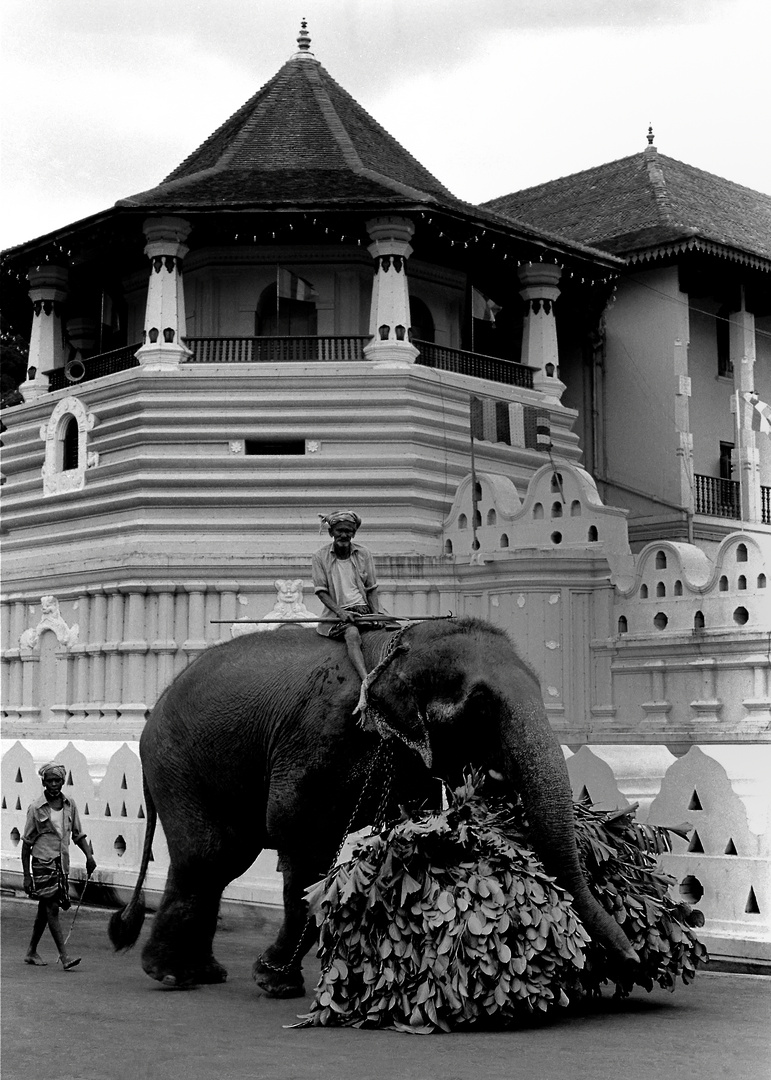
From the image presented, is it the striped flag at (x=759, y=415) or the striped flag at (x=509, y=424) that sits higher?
the striped flag at (x=759, y=415)

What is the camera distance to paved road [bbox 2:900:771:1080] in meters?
6.91

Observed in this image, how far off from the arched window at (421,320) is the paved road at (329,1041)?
1574 centimetres

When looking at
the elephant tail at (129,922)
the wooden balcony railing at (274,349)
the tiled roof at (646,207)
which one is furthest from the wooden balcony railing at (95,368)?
the elephant tail at (129,922)

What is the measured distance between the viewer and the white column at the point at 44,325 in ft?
Result: 81.6

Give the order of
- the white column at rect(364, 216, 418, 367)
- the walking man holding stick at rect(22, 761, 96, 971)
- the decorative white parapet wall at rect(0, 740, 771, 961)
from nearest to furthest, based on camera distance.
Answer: the decorative white parapet wall at rect(0, 740, 771, 961)
the walking man holding stick at rect(22, 761, 96, 971)
the white column at rect(364, 216, 418, 367)

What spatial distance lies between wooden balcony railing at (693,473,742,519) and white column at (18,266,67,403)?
1057 centimetres

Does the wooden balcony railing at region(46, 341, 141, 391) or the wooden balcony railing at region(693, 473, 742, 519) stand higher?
the wooden balcony railing at region(46, 341, 141, 391)

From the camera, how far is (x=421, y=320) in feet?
79.8

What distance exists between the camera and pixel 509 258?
23406mm

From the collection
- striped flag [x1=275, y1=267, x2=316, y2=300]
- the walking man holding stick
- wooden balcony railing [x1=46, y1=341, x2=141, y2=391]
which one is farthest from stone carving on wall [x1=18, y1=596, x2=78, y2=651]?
the walking man holding stick

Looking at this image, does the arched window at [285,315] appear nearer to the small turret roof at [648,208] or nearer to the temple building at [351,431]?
the temple building at [351,431]

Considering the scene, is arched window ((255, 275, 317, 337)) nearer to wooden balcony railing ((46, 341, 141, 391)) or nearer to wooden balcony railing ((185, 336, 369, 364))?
wooden balcony railing ((185, 336, 369, 364))

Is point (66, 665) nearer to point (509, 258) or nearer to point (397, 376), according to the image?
point (397, 376)

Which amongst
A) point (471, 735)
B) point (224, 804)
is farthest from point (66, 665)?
point (471, 735)
